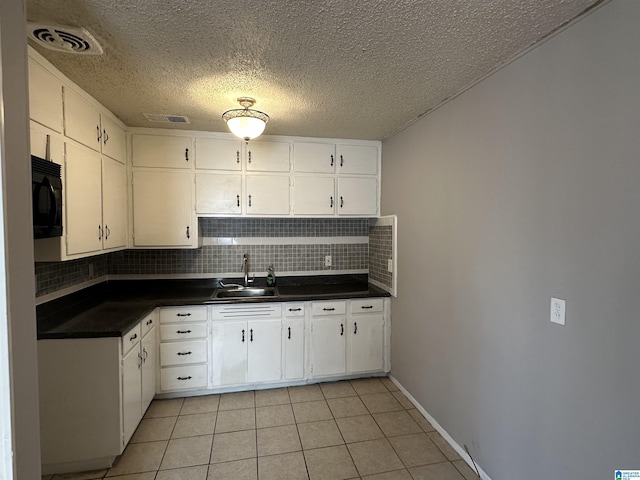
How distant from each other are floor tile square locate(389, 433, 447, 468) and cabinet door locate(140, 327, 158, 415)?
1.91m

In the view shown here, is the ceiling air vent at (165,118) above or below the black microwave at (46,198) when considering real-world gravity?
above

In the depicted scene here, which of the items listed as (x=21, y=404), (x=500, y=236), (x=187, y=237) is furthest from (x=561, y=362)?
(x=187, y=237)

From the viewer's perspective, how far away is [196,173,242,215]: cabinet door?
3.08m

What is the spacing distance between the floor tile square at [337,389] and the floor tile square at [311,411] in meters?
0.15

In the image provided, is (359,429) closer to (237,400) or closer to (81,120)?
(237,400)

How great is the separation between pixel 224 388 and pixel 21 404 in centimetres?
238

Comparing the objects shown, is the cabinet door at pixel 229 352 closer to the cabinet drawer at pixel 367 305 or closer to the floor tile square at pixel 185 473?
the floor tile square at pixel 185 473

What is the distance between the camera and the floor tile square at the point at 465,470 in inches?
76.1

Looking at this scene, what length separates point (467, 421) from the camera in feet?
6.75

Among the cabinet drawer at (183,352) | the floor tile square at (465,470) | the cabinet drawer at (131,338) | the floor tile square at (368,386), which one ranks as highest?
the cabinet drawer at (131,338)

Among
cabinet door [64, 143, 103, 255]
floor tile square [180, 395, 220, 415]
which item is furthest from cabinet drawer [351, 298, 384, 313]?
cabinet door [64, 143, 103, 255]

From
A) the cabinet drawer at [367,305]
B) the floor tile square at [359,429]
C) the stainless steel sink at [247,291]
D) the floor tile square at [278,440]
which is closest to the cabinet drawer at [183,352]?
the stainless steel sink at [247,291]

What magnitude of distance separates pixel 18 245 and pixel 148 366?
84.9 inches

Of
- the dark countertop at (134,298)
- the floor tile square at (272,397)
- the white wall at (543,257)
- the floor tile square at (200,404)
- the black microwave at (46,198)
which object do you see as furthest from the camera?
the floor tile square at (272,397)
